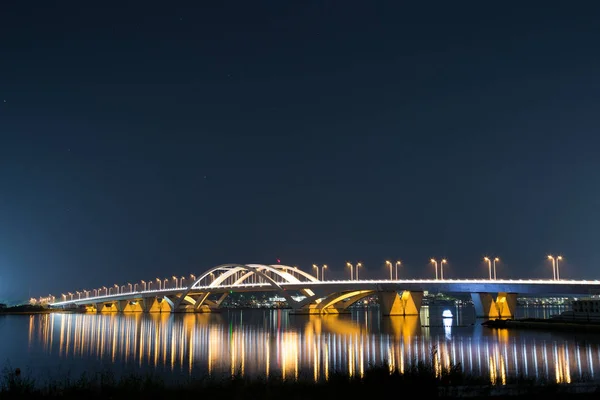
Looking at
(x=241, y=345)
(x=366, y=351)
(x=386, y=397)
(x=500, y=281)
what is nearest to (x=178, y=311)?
(x=500, y=281)

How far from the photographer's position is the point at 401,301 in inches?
3937

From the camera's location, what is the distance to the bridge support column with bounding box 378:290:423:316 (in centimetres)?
9819

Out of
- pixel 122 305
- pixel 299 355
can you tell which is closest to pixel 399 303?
pixel 299 355

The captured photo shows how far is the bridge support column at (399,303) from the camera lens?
98.2 m

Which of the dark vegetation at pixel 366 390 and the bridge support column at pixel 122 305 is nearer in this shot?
the dark vegetation at pixel 366 390

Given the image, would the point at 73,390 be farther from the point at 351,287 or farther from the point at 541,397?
the point at 351,287

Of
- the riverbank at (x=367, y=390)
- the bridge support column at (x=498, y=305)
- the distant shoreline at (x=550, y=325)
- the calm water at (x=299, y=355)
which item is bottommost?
the calm water at (x=299, y=355)

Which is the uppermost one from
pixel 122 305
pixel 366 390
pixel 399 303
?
pixel 122 305

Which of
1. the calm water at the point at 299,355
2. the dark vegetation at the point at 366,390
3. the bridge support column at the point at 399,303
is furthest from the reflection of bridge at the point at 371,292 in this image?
the dark vegetation at the point at 366,390

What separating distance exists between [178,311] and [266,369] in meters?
109

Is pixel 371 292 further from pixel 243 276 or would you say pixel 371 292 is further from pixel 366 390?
pixel 366 390

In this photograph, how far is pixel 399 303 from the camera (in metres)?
99.6

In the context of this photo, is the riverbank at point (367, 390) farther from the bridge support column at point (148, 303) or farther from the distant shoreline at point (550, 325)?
the bridge support column at point (148, 303)

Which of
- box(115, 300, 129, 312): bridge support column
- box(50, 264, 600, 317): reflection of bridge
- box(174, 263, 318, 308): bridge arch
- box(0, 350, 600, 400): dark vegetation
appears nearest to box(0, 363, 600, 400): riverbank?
box(0, 350, 600, 400): dark vegetation
